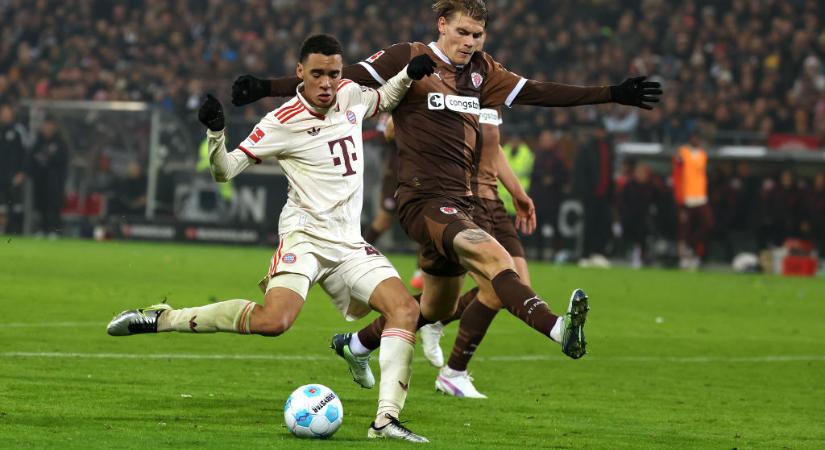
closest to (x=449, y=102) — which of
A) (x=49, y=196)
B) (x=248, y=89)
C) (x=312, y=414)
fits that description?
(x=248, y=89)

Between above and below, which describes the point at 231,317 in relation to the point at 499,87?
below

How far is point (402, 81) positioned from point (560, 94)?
2.79 feet

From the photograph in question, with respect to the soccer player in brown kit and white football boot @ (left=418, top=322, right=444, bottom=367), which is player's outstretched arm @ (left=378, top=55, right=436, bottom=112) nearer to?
the soccer player in brown kit

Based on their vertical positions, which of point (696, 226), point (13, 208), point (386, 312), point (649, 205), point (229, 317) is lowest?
point (13, 208)

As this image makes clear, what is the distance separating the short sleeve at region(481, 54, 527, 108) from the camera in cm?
767

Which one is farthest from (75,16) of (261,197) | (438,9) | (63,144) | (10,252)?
(438,9)

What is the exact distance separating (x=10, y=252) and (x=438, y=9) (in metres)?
13.2

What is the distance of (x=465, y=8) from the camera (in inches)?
292

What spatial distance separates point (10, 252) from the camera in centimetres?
1936

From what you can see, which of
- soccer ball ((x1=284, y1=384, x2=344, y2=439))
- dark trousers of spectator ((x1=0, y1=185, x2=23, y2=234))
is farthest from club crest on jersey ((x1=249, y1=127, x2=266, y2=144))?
dark trousers of spectator ((x1=0, y1=185, x2=23, y2=234))

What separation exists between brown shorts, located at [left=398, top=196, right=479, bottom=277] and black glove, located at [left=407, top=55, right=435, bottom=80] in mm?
666

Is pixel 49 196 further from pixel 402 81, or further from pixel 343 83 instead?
pixel 402 81

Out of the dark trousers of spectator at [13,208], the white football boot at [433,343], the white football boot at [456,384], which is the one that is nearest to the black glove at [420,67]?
the white football boot at [456,384]

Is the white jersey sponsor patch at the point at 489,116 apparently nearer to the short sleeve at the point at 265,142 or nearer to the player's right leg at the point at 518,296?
the player's right leg at the point at 518,296
